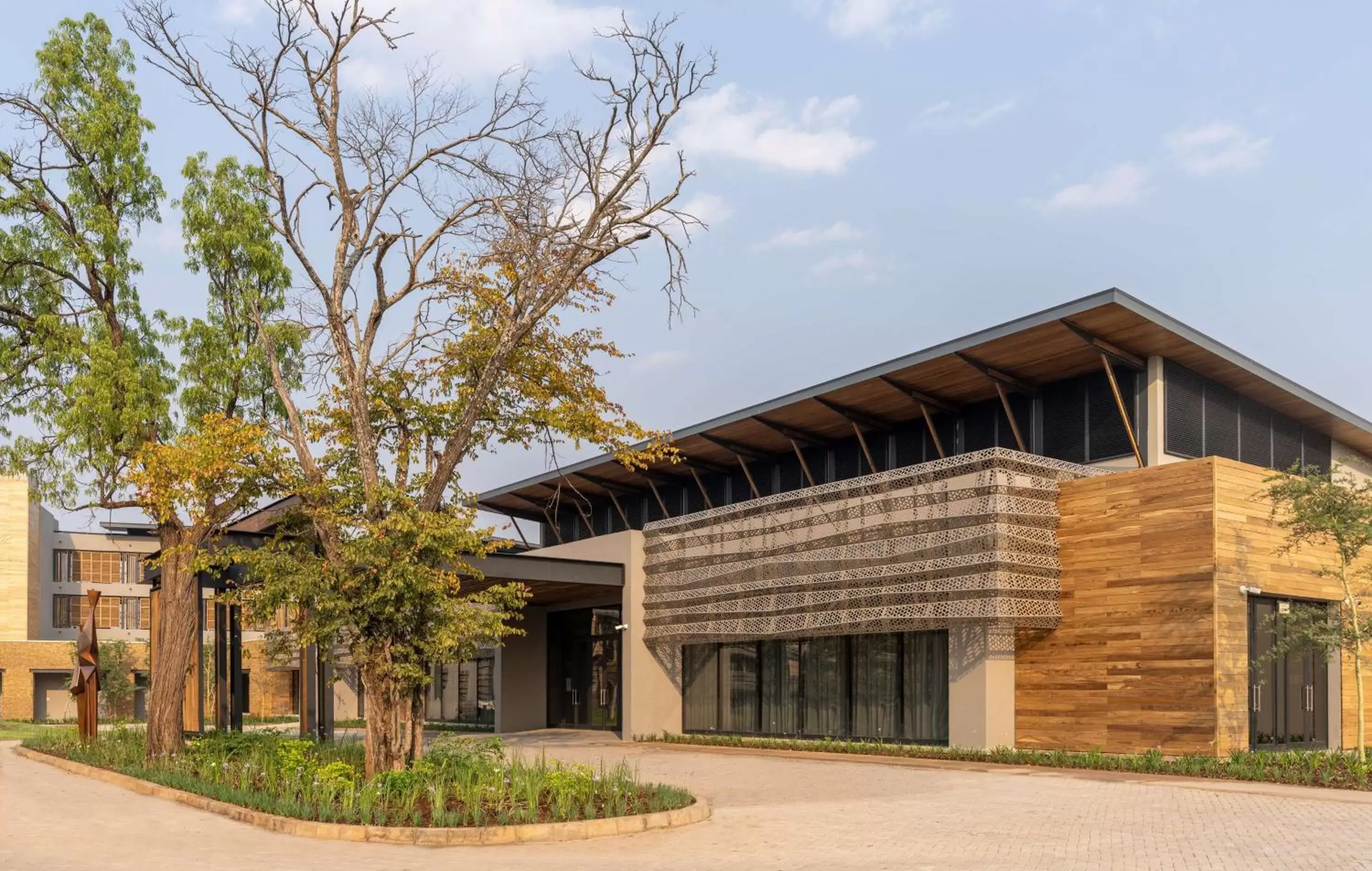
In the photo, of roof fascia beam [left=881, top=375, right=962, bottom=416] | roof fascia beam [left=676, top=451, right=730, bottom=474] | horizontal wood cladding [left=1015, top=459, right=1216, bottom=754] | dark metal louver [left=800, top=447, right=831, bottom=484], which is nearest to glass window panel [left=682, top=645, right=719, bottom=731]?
dark metal louver [left=800, top=447, right=831, bottom=484]

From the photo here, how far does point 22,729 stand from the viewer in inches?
1606

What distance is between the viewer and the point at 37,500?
72.3ft

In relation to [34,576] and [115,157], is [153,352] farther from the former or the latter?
[34,576]

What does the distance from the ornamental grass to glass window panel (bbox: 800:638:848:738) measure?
9438mm

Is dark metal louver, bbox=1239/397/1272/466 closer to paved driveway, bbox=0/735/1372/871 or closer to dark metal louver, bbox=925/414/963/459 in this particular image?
dark metal louver, bbox=925/414/963/459

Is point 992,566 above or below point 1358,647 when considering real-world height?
above

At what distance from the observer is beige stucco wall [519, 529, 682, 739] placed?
29922 millimetres

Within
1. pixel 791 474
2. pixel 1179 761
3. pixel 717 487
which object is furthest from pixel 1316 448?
pixel 717 487

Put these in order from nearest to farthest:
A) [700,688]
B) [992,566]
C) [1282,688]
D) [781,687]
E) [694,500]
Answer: [992,566]
[1282,688]
[781,687]
[700,688]
[694,500]

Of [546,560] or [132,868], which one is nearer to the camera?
[132,868]

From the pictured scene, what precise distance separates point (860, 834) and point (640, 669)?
18.3 meters

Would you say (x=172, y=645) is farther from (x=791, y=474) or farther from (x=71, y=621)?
(x=71, y=621)

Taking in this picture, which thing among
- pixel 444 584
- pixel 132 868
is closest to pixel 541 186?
pixel 444 584

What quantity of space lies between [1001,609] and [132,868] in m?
14.4
